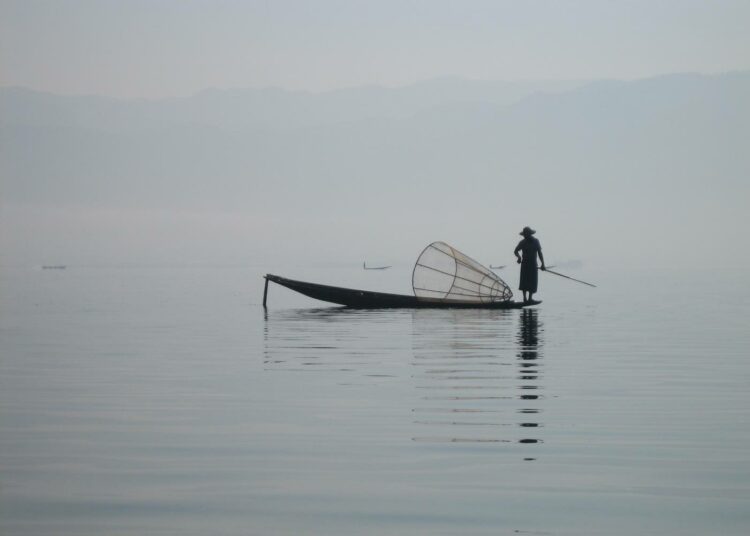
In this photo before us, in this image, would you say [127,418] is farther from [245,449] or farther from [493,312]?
[493,312]

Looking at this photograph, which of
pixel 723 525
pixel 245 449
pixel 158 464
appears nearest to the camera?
pixel 723 525

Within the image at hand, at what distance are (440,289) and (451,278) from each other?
63 cm

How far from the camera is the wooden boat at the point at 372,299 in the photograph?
102ft

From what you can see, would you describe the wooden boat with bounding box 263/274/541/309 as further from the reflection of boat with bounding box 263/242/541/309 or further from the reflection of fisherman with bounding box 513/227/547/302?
the reflection of fisherman with bounding box 513/227/547/302

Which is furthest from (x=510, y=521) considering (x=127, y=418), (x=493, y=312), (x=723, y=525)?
(x=493, y=312)

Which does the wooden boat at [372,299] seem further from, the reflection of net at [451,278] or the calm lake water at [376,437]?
the calm lake water at [376,437]

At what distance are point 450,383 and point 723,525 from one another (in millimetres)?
7196

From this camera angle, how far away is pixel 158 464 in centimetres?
880

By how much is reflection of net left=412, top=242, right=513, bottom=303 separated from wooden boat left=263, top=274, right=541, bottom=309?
0.49ft

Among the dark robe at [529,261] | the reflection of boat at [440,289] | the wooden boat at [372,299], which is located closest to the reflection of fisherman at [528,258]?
the dark robe at [529,261]

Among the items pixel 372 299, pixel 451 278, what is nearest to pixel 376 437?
pixel 451 278

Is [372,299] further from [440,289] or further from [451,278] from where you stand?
[451,278]

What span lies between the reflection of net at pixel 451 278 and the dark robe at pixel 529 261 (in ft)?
4.15

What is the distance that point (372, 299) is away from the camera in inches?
1272
